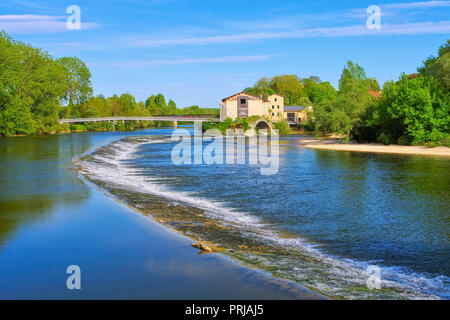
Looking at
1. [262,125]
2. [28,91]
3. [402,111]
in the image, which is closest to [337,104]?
[402,111]

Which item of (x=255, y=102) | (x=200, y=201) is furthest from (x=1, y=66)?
(x=200, y=201)

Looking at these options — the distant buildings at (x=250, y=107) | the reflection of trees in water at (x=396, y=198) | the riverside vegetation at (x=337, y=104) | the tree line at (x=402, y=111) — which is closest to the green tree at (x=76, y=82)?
the riverside vegetation at (x=337, y=104)

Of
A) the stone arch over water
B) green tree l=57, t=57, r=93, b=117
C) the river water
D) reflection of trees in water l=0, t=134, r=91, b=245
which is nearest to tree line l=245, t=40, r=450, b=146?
the river water

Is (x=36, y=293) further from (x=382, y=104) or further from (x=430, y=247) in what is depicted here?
(x=382, y=104)

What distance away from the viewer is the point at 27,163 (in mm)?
26547

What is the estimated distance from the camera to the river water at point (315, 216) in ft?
27.2

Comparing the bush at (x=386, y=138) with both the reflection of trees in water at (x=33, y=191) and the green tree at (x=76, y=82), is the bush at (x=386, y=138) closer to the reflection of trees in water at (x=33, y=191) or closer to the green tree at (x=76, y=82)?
the reflection of trees in water at (x=33, y=191)

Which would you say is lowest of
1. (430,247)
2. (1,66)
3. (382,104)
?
(430,247)

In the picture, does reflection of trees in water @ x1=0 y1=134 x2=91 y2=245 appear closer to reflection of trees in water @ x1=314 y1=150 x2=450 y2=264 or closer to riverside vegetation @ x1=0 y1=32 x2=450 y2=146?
reflection of trees in water @ x1=314 y1=150 x2=450 y2=264

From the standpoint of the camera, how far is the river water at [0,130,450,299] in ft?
27.2

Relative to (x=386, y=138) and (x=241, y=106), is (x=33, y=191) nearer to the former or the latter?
(x=386, y=138)

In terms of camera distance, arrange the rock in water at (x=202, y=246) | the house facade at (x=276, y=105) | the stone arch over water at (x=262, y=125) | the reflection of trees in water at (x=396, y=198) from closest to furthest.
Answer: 1. the rock in water at (x=202, y=246)
2. the reflection of trees in water at (x=396, y=198)
3. the stone arch over water at (x=262, y=125)
4. the house facade at (x=276, y=105)
